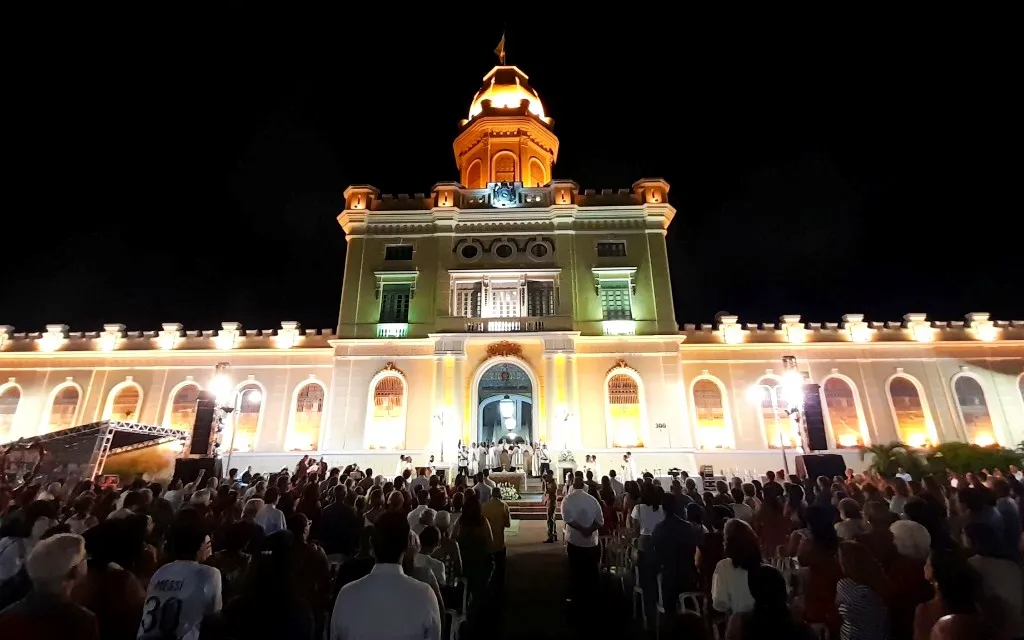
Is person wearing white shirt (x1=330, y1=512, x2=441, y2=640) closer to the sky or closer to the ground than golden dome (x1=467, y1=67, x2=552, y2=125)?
closer to the ground

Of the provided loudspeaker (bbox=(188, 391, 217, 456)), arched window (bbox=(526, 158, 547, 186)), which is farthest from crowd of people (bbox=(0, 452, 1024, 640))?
arched window (bbox=(526, 158, 547, 186))

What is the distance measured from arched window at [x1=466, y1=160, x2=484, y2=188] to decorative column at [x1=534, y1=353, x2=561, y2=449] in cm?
1218

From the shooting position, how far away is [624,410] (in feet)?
76.4

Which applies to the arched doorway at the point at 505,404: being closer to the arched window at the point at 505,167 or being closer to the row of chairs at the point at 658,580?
the arched window at the point at 505,167

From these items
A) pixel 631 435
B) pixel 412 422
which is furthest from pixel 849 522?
pixel 412 422

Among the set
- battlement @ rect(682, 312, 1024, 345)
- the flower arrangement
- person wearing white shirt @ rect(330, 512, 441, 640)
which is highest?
battlement @ rect(682, 312, 1024, 345)

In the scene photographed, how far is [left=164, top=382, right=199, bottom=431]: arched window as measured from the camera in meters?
24.7

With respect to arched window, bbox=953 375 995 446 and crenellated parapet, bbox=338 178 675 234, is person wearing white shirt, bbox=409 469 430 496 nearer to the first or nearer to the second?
crenellated parapet, bbox=338 178 675 234

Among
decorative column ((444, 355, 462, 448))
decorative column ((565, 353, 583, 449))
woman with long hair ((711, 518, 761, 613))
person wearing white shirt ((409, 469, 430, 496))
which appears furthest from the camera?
decorative column ((444, 355, 462, 448))

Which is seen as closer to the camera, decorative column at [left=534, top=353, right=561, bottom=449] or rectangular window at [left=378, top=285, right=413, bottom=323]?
decorative column at [left=534, top=353, right=561, bottom=449]

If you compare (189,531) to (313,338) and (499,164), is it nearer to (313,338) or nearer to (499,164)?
(313,338)

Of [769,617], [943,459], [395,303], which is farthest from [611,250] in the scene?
[769,617]

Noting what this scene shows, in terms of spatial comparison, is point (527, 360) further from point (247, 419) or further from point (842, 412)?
point (842, 412)

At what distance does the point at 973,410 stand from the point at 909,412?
113 inches
